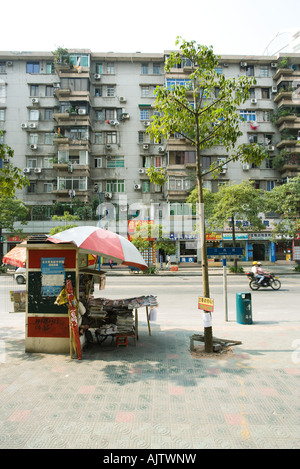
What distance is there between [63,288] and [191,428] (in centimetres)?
331

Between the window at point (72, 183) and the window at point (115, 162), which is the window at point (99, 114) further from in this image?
the window at point (72, 183)

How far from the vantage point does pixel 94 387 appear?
14.3 ft

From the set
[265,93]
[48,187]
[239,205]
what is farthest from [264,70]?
[48,187]

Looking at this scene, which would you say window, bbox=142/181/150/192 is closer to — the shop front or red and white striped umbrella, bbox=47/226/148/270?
red and white striped umbrella, bbox=47/226/148/270

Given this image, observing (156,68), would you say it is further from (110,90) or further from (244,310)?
(244,310)

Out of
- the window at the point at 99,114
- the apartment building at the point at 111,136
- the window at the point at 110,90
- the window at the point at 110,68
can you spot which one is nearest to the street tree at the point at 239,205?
the apartment building at the point at 111,136

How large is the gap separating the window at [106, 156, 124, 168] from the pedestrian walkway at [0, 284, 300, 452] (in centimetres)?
2999

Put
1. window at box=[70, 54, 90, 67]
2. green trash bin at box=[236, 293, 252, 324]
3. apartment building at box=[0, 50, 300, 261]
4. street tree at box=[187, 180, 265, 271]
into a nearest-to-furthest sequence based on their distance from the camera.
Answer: green trash bin at box=[236, 293, 252, 324] → street tree at box=[187, 180, 265, 271] → apartment building at box=[0, 50, 300, 261] → window at box=[70, 54, 90, 67]

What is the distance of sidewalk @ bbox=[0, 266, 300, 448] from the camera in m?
3.15

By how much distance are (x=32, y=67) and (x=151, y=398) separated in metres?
40.0

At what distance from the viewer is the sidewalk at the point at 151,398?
124 inches

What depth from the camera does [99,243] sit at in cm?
562

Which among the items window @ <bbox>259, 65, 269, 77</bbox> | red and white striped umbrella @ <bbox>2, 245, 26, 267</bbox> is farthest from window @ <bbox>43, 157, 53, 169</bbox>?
red and white striped umbrella @ <bbox>2, 245, 26, 267</bbox>

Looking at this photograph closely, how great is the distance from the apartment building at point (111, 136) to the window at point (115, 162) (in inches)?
4.6
